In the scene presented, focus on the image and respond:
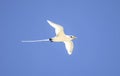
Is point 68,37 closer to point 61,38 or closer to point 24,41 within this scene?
point 61,38

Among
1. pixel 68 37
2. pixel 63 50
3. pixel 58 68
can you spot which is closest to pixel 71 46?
pixel 68 37

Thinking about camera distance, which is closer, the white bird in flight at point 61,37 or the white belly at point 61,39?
the white bird in flight at point 61,37

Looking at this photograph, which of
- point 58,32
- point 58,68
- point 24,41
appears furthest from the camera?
point 58,68

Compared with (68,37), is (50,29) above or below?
above

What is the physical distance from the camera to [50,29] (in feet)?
26.4

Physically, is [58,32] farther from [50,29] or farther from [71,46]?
[50,29]

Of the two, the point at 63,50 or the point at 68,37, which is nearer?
the point at 68,37

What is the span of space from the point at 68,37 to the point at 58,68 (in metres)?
1.78

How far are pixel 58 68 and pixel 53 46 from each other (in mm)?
542

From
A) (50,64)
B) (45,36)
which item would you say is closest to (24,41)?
(45,36)

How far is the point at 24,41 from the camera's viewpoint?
7910 mm

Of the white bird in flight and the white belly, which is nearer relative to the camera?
the white bird in flight

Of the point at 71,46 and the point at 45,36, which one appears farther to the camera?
the point at 45,36

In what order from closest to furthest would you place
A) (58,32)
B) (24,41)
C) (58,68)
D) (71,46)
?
1. (58,32)
2. (71,46)
3. (24,41)
4. (58,68)
